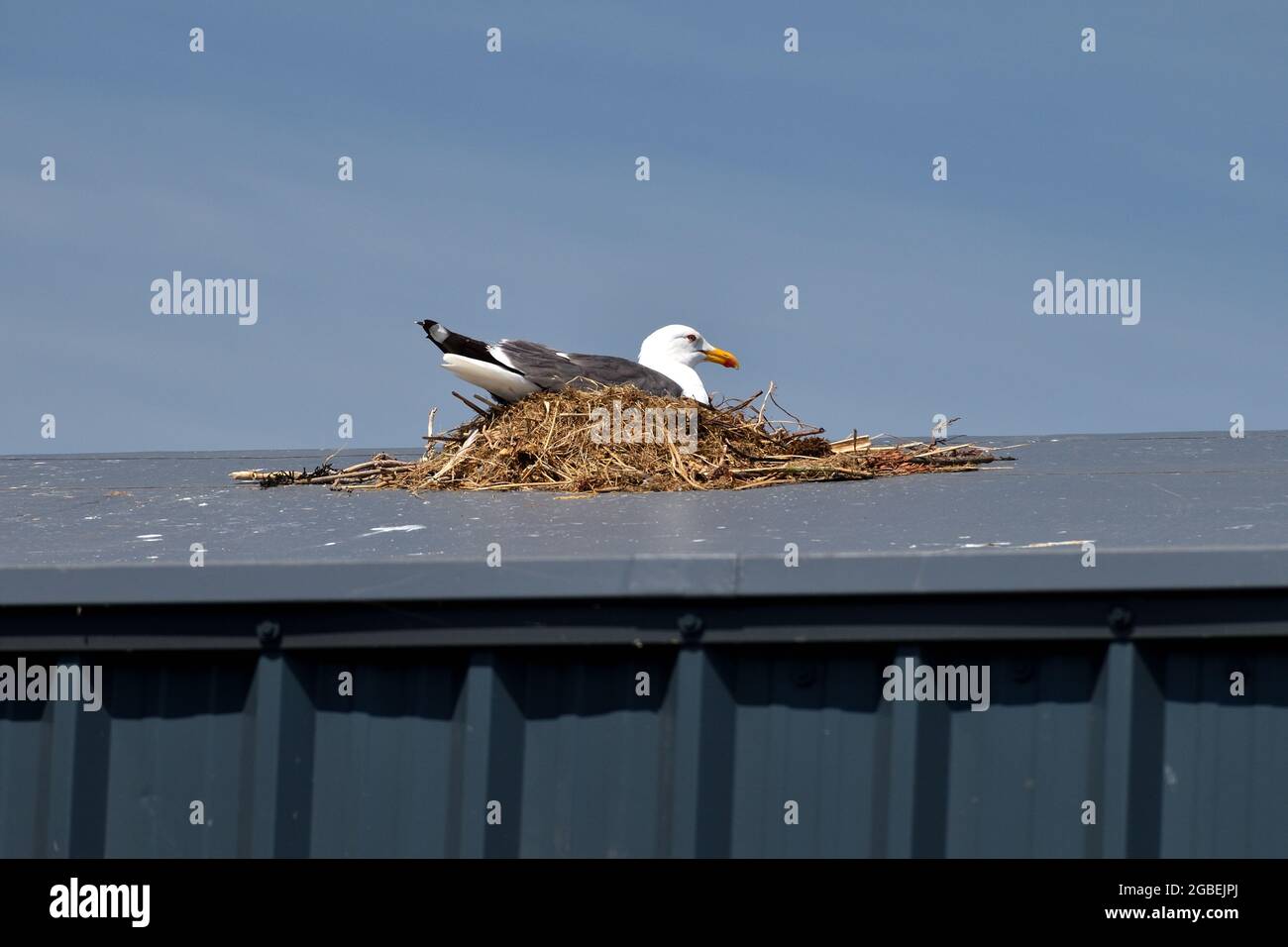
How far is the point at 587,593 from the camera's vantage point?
448 centimetres

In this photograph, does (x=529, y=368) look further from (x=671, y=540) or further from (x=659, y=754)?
(x=659, y=754)

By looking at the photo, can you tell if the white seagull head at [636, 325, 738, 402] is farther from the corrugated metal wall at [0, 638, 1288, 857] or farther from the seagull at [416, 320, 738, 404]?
the corrugated metal wall at [0, 638, 1288, 857]

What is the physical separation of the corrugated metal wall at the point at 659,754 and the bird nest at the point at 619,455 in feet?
8.09

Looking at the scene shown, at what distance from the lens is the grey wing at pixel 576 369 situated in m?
8.04

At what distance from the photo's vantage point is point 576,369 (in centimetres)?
820

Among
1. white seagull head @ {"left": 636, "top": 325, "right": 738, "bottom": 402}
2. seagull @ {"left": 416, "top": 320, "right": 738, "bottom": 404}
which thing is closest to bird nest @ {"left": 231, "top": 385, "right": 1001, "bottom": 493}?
seagull @ {"left": 416, "top": 320, "right": 738, "bottom": 404}

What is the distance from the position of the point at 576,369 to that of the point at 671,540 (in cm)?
342

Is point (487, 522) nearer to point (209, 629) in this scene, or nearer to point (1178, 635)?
point (209, 629)

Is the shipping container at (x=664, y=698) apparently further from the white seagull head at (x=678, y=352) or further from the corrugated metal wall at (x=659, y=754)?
the white seagull head at (x=678, y=352)

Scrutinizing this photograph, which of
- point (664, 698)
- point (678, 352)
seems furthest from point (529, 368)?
point (664, 698)

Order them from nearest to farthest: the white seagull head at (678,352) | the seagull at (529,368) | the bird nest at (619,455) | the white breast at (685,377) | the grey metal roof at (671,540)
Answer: the grey metal roof at (671,540) → the bird nest at (619,455) → the seagull at (529,368) → the white breast at (685,377) → the white seagull head at (678,352)

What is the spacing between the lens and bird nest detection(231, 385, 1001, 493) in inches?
285

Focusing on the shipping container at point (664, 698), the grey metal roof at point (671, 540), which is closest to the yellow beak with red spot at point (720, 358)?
the grey metal roof at point (671, 540)

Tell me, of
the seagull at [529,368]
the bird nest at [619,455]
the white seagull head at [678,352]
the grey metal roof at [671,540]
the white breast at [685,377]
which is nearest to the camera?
the grey metal roof at [671,540]
